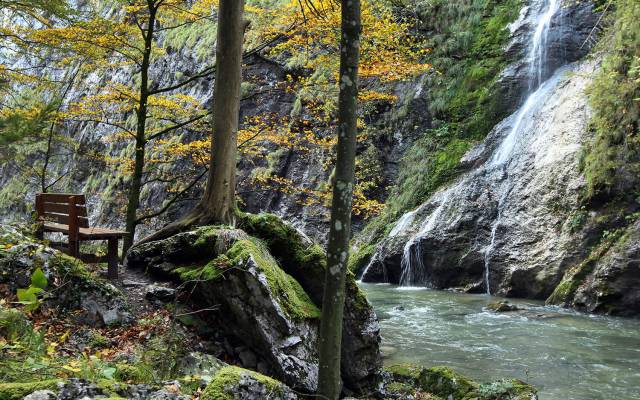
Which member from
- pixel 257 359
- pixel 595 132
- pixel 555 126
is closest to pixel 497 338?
pixel 257 359

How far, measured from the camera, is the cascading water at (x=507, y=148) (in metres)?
15.5

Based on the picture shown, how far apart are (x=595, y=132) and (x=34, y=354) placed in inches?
565

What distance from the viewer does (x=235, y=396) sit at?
3.48 m

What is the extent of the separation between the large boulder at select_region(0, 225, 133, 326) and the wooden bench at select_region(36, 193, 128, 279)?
3.24ft

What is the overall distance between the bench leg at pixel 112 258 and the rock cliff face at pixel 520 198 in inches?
407

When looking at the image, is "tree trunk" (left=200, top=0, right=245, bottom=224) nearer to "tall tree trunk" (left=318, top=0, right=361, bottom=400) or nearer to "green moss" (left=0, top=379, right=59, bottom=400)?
"tall tree trunk" (left=318, top=0, right=361, bottom=400)

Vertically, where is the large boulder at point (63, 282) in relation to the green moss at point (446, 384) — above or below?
above

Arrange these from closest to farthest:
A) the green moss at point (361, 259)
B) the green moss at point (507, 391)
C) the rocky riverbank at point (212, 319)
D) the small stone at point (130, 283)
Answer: the rocky riverbank at point (212, 319) → the green moss at point (507, 391) → the small stone at point (130, 283) → the green moss at point (361, 259)

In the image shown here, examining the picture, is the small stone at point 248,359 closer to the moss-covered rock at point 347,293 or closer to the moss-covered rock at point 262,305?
the moss-covered rock at point 262,305

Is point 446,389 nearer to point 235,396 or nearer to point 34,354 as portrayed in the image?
point 235,396

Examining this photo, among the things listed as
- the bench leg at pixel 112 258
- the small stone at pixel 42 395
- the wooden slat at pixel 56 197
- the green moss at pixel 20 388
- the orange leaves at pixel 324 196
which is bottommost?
the small stone at pixel 42 395

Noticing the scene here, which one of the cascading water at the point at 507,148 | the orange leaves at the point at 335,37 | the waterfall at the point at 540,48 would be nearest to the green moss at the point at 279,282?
the orange leaves at the point at 335,37

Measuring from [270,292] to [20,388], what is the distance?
3143 mm

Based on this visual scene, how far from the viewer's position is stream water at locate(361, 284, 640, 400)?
7129 millimetres
